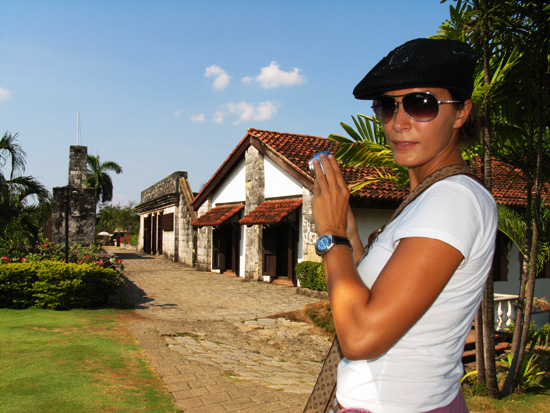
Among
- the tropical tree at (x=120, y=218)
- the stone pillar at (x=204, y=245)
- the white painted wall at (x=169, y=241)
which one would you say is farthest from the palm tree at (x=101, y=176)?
the stone pillar at (x=204, y=245)

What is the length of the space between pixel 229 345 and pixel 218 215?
1147cm

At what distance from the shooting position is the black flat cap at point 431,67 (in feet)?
4.38

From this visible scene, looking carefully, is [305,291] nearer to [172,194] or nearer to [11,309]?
[11,309]

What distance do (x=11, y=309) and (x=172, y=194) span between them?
53.1 feet

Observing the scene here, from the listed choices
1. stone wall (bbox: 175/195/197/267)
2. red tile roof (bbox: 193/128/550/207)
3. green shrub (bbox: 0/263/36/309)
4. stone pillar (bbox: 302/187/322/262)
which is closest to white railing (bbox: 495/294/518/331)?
red tile roof (bbox: 193/128/550/207)

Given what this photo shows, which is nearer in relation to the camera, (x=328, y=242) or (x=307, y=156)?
(x=328, y=242)

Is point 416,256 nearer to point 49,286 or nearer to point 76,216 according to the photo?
point 49,286

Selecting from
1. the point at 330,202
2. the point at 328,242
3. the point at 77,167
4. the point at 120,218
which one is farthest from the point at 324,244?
the point at 120,218

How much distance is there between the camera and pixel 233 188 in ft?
63.7

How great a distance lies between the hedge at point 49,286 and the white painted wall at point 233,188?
29.6 ft

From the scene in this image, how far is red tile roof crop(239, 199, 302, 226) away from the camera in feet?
47.0

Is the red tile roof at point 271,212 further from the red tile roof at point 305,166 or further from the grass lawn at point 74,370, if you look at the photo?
the grass lawn at point 74,370

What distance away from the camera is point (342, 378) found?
1.30m

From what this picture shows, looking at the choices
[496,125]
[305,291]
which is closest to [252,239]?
[305,291]
